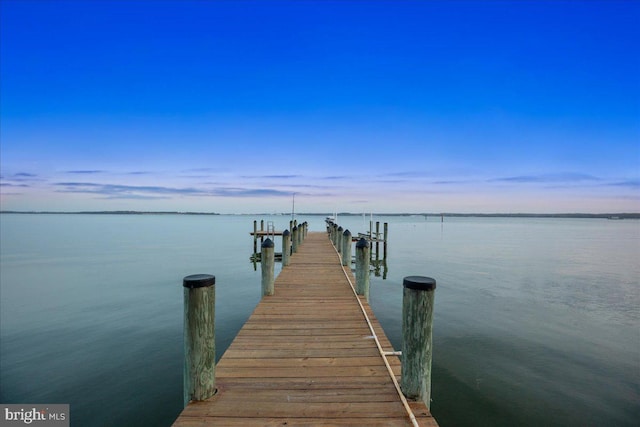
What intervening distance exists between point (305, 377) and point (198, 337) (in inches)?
55.0

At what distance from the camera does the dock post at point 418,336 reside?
350 cm

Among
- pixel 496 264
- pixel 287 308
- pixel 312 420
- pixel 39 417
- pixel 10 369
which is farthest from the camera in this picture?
pixel 496 264

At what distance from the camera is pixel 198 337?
3.47m

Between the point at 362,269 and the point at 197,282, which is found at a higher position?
the point at 197,282

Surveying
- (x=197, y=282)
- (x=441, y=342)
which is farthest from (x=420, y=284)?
(x=441, y=342)

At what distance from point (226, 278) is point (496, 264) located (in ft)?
66.5

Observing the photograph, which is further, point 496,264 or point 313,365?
point 496,264

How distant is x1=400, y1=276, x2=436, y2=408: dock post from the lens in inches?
138

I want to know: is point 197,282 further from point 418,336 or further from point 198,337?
point 418,336

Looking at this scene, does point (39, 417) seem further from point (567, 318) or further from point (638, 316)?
point (638, 316)

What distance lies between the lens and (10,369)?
8664 mm

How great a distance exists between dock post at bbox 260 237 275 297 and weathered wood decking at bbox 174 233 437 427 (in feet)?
3.63

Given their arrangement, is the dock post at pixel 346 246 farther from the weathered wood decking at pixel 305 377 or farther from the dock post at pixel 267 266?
the weathered wood decking at pixel 305 377

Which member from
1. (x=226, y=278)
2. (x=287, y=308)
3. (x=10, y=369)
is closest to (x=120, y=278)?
(x=226, y=278)
